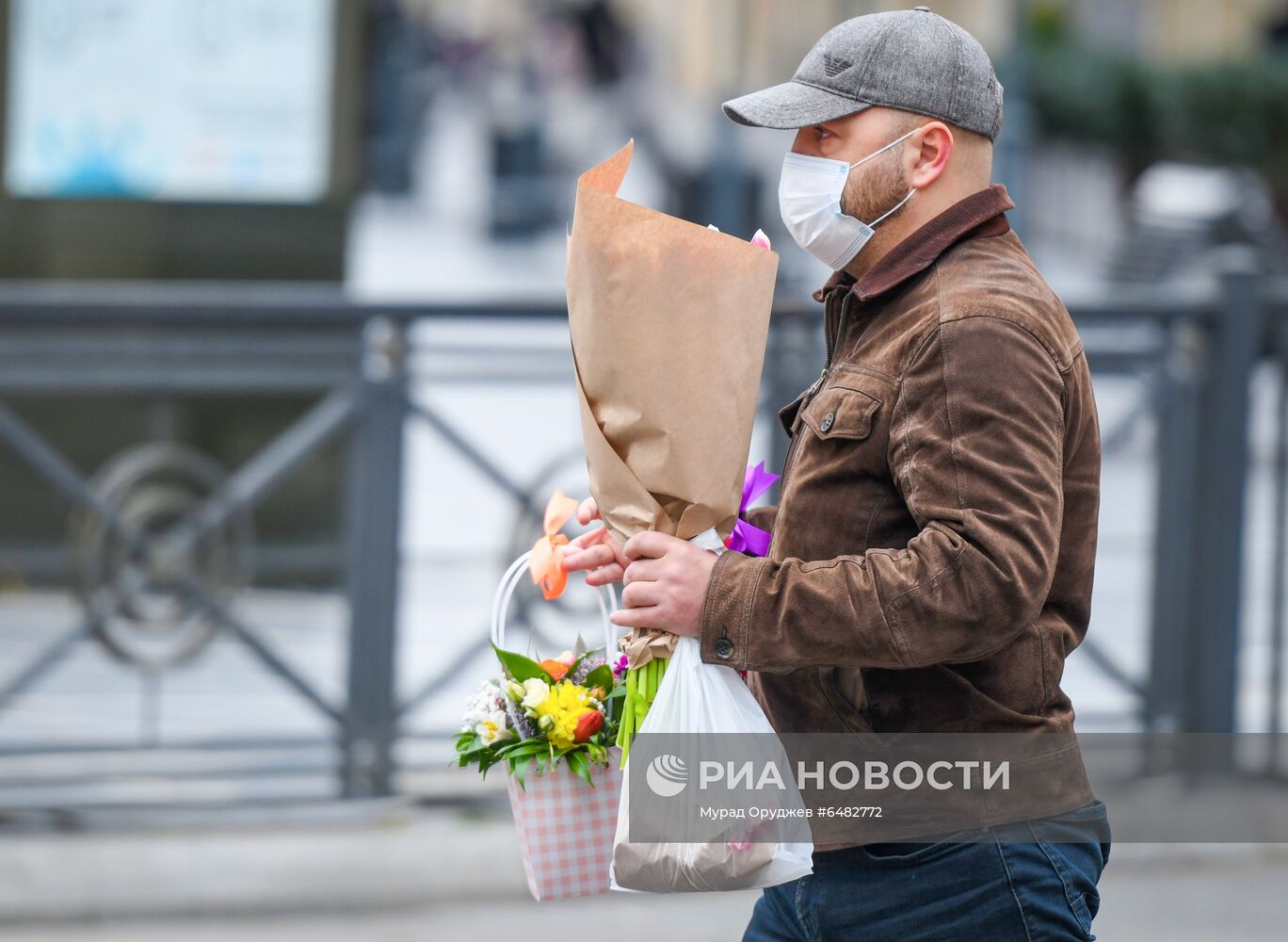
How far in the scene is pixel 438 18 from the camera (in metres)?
41.1

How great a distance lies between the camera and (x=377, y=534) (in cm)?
524

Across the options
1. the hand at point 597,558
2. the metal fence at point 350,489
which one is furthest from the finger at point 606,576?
the metal fence at point 350,489

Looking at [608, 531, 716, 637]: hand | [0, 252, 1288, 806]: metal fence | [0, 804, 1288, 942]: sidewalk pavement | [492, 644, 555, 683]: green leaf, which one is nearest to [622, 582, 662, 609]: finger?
[608, 531, 716, 637]: hand

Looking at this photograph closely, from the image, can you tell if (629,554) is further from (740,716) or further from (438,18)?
(438,18)

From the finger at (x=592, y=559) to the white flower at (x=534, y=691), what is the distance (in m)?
0.15

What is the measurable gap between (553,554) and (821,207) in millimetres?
570

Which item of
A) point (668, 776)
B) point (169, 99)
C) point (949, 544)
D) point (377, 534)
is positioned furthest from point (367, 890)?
point (169, 99)

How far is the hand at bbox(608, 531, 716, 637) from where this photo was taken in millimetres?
2176

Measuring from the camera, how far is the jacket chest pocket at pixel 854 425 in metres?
2.18

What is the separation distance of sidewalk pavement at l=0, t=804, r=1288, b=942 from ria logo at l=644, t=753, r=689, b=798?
8.55ft

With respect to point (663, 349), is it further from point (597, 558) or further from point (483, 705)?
point (483, 705)

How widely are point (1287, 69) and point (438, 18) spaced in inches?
782

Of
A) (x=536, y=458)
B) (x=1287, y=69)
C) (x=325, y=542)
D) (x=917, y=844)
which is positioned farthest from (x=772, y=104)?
(x=1287, y=69)

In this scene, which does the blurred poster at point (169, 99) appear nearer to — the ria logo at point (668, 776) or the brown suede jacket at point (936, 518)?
the brown suede jacket at point (936, 518)
